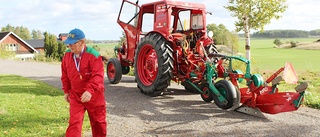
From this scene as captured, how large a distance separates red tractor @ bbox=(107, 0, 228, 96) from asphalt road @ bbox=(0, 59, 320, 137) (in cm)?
64

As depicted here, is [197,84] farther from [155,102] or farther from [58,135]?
[58,135]

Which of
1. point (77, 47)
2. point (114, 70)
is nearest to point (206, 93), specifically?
point (114, 70)

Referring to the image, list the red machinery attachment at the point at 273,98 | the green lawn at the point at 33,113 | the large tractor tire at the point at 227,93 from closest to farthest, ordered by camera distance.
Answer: the green lawn at the point at 33,113, the red machinery attachment at the point at 273,98, the large tractor tire at the point at 227,93

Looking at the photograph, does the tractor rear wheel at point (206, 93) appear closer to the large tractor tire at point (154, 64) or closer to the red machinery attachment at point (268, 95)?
the red machinery attachment at point (268, 95)

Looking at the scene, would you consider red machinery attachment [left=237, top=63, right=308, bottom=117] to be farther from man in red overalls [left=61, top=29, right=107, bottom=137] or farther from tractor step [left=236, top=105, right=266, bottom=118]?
man in red overalls [left=61, top=29, right=107, bottom=137]

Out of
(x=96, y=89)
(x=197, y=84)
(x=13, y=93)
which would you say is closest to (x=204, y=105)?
(x=197, y=84)

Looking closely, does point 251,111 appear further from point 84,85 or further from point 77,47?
point 77,47

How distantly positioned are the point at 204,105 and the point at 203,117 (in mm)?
1021

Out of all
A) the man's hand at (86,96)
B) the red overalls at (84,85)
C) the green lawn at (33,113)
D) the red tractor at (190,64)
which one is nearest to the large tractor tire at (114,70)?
the red tractor at (190,64)

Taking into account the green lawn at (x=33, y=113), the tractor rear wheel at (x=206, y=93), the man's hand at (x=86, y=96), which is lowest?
the green lawn at (x=33, y=113)

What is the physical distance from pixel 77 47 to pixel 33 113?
304 centimetres

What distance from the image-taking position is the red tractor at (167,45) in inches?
299

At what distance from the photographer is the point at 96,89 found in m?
3.78

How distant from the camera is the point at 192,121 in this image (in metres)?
5.87
